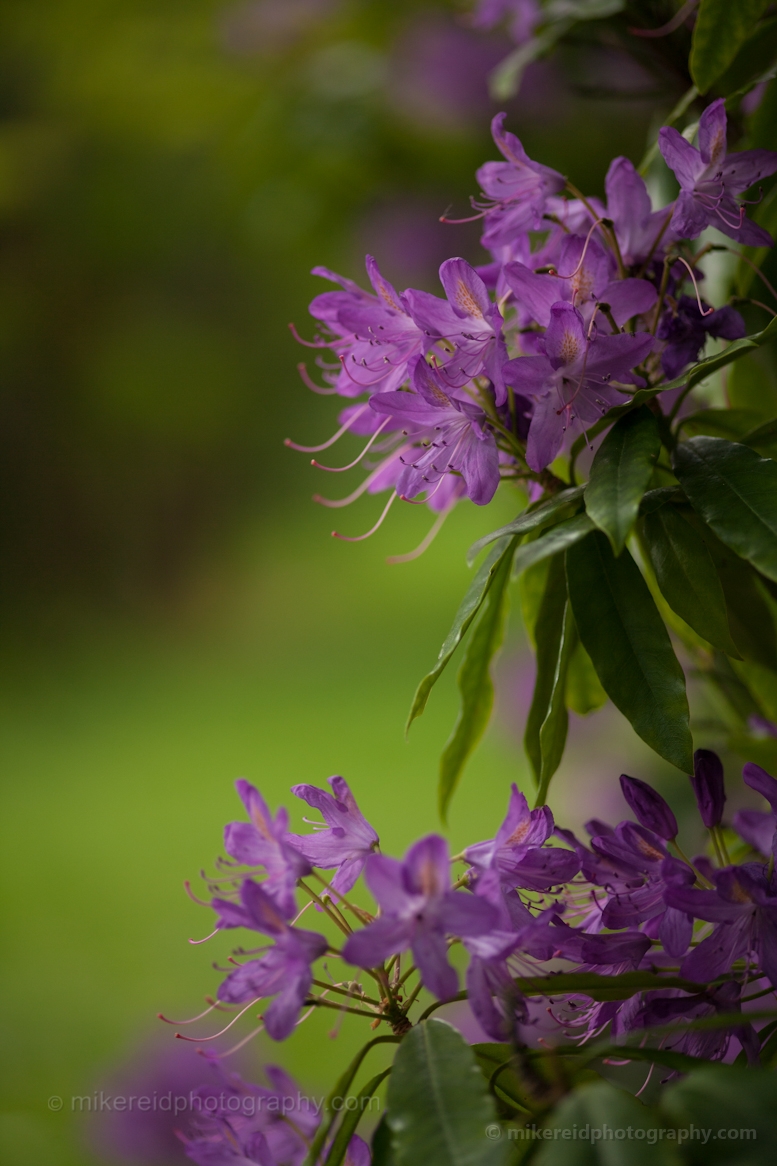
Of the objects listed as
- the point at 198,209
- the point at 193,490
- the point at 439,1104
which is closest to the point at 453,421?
the point at 439,1104

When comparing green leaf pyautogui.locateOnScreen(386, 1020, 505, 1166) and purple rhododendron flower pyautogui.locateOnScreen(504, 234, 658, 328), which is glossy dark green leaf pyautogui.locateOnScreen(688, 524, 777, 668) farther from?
green leaf pyautogui.locateOnScreen(386, 1020, 505, 1166)

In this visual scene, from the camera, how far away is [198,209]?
8.41 ft

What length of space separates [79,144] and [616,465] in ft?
6.95

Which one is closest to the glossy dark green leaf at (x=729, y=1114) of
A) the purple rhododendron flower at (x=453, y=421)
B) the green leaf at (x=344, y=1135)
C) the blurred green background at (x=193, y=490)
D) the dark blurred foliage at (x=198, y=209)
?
the green leaf at (x=344, y=1135)

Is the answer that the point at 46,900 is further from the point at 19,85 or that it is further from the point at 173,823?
the point at 19,85

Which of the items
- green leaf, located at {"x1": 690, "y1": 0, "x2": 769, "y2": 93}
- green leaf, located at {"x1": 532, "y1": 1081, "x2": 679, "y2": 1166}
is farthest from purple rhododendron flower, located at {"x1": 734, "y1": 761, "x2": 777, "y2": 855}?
green leaf, located at {"x1": 690, "y1": 0, "x2": 769, "y2": 93}

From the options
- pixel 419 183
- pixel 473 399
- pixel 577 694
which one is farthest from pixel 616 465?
pixel 419 183

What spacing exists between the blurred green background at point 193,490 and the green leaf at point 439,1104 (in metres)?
0.45

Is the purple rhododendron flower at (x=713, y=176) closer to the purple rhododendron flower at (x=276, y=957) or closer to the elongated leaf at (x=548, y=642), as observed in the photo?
the elongated leaf at (x=548, y=642)

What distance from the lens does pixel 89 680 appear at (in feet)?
10.8

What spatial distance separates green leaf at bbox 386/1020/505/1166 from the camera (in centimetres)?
30

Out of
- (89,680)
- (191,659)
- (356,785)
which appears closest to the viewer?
(356,785)

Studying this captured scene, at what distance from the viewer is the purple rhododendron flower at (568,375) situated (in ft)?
1.28

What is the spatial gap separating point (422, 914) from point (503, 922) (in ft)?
A: 0.17
